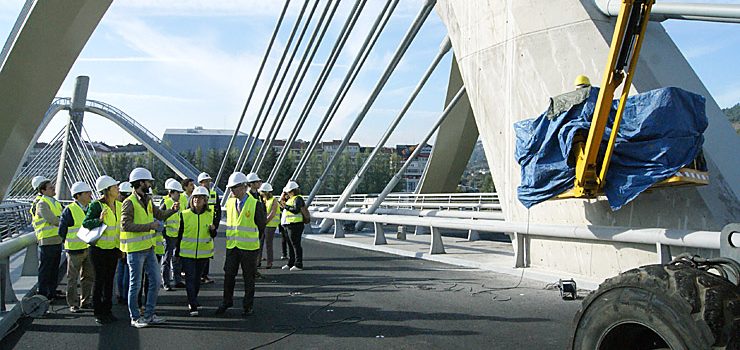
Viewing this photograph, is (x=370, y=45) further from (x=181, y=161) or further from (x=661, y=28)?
(x=181, y=161)

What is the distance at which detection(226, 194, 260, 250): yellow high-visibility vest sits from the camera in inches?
321

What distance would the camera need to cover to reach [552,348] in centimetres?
571

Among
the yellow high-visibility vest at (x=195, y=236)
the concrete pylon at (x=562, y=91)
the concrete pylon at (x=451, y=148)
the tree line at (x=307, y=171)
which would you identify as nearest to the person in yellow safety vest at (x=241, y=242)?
the yellow high-visibility vest at (x=195, y=236)

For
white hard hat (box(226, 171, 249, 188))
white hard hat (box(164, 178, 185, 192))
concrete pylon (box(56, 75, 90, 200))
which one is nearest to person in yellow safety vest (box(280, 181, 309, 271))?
white hard hat (box(164, 178, 185, 192))

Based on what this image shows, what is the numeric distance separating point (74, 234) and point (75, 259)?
1.16ft

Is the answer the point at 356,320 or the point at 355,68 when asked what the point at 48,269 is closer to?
the point at 356,320

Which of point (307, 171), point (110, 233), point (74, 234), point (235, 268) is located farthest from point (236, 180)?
point (307, 171)

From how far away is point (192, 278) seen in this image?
315 inches

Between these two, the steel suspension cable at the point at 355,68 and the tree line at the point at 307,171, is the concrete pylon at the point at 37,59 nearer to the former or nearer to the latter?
the steel suspension cable at the point at 355,68

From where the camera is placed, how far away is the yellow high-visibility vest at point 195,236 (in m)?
8.06

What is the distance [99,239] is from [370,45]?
39.2ft

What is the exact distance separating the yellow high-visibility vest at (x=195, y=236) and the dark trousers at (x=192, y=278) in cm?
9

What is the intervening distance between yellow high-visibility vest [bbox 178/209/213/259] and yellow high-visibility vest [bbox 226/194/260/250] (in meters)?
0.30

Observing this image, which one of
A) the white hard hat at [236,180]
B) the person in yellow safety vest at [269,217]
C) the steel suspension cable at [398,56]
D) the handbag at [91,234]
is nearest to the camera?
the handbag at [91,234]
